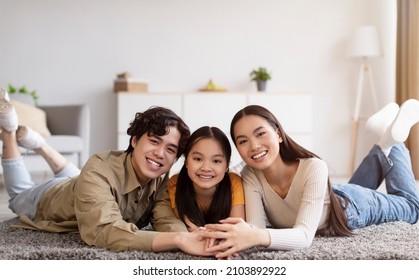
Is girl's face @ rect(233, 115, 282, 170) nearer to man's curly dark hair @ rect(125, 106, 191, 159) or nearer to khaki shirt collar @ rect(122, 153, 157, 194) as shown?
man's curly dark hair @ rect(125, 106, 191, 159)

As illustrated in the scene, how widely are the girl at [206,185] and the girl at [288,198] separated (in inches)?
2.0

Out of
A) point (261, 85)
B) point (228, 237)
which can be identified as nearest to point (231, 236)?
point (228, 237)

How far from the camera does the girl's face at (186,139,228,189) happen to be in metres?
2.08

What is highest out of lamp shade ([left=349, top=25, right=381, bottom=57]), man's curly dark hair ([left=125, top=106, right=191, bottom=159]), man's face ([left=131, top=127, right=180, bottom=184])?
lamp shade ([left=349, top=25, right=381, bottom=57])

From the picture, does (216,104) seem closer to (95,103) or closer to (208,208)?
(95,103)

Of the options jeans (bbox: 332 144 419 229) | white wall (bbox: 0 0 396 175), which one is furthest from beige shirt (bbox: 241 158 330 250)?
white wall (bbox: 0 0 396 175)

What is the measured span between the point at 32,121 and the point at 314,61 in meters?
2.96

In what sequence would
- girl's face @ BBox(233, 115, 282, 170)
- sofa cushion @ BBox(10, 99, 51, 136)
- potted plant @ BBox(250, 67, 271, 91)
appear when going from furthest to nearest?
potted plant @ BBox(250, 67, 271, 91) → sofa cushion @ BBox(10, 99, 51, 136) → girl's face @ BBox(233, 115, 282, 170)

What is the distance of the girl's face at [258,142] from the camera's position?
2.07 metres

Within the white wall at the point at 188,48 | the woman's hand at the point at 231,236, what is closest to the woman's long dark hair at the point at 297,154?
the woman's hand at the point at 231,236

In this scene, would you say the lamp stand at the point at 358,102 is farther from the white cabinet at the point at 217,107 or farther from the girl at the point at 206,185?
the girl at the point at 206,185

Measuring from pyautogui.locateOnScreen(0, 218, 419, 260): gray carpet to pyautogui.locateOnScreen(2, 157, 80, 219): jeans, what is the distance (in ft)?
0.84

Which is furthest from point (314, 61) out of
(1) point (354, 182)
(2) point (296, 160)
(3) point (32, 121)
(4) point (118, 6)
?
(2) point (296, 160)
